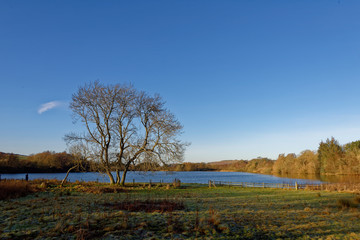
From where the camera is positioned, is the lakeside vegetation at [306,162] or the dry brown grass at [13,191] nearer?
the dry brown grass at [13,191]

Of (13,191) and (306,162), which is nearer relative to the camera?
(13,191)

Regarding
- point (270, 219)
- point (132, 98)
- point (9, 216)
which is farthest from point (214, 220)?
point (132, 98)

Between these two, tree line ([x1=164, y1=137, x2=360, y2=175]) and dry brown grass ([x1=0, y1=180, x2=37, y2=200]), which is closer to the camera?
dry brown grass ([x1=0, y1=180, x2=37, y2=200])

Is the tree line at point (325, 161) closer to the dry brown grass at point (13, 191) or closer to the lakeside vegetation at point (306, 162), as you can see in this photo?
the lakeside vegetation at point (306, 162)

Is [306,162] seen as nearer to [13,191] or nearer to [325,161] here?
[325,161]

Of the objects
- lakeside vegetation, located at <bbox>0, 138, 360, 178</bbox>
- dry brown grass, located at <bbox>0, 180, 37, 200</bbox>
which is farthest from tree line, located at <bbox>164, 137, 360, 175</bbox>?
dry brown grass, located at <bbox>0, 180, 37, 200</bbox>

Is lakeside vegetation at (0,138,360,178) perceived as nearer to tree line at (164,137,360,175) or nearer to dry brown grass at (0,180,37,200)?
tree line at (164,137,360,175)

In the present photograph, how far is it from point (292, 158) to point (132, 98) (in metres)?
97.1

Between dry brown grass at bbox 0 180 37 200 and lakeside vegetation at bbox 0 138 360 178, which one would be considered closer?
dry brown grass at bbox 0 180 37 200

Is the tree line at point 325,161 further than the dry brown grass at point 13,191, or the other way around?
the tree line at point 325,161

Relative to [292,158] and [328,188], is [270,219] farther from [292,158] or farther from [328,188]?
[292,158]

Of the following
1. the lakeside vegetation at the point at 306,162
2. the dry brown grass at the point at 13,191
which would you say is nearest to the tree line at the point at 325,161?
the lakeside vegetation at the point at 306,162

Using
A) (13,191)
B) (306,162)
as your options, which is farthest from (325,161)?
(13,191)

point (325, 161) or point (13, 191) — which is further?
point (325, 161)
